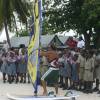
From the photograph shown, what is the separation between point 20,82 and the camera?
834 inches

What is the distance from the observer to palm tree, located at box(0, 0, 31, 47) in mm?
35188

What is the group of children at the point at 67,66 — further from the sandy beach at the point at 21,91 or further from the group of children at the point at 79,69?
the sandy beach at the point at 21,91

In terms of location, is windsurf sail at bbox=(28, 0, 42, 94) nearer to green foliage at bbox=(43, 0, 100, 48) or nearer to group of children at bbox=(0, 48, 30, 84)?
group of children at bbox=(0, 48, 30, 84)

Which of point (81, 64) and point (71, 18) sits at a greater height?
point (71, 18)

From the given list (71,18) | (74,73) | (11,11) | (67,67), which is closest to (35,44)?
(74,73)

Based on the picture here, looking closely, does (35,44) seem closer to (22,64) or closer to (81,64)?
(81,64)

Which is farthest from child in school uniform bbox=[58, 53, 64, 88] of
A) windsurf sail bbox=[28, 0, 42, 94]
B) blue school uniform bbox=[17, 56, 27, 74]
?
windsurf sail bbox=[28, 0, 42, 94]

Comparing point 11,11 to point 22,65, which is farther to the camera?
point 11,11

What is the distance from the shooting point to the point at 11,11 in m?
35.4

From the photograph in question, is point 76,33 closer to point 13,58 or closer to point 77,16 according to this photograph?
point 77,16

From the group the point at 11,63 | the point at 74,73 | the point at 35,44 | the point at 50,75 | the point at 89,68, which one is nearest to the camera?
the point at 35,44

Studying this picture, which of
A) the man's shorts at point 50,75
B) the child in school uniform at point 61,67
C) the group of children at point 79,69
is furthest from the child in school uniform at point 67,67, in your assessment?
the man's shorts at point 50,75

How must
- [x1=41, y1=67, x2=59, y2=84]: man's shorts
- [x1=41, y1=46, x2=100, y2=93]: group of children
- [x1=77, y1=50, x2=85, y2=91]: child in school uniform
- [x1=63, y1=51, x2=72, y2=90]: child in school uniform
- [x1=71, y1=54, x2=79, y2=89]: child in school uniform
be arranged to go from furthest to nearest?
[x1=63, y1=51, x2=72, y2=90]: child in school uniform, [x1=71, y1=54, x2=79, y2=89]: child in school uniform, [x1=77, y1=50, x2=85, y2=91]: child in school uniform, [x1=41, y1=46, x2=100, y2=93]: group of children, [x1=41, y1=67, x2=59, y2=84]: man's shorts

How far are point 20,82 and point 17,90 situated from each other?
3.28 meters
